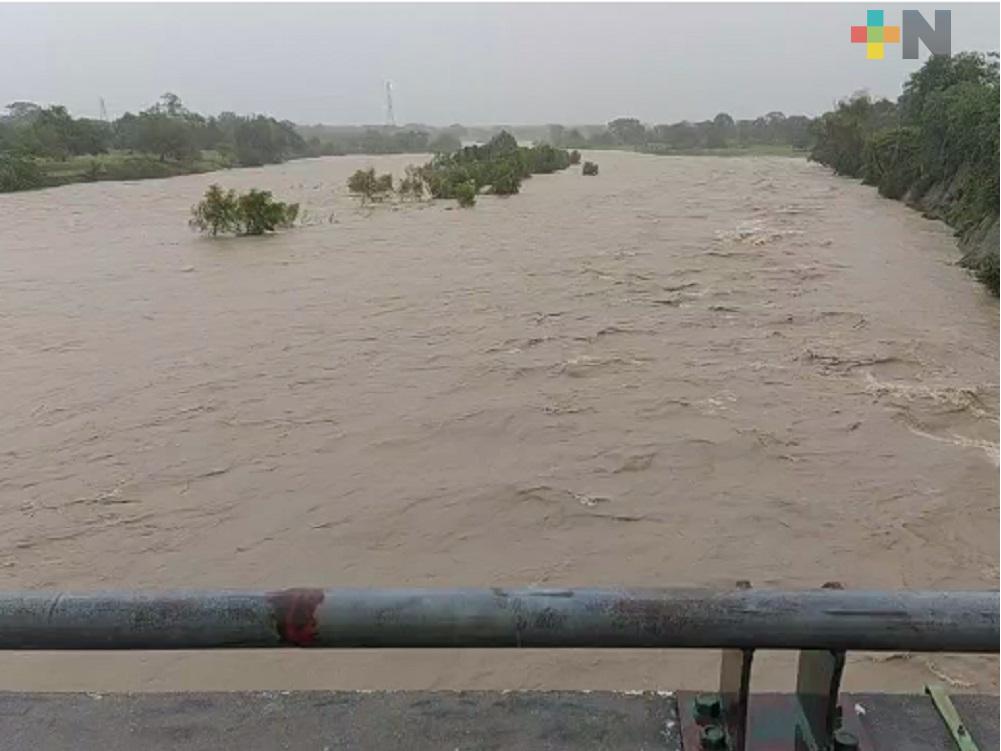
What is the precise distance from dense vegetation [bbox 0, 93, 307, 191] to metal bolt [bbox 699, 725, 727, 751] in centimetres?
3874

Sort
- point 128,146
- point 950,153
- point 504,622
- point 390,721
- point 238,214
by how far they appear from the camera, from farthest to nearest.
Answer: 1. point 128,146
2. point 950,153
3. point 238,214
4. point 390,721
5. point 504,622

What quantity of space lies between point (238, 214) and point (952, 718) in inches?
771

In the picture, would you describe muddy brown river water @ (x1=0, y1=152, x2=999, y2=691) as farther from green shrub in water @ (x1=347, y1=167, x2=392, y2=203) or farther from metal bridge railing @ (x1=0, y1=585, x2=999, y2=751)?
green shrub in water @ (x1=347, y1=167, x2=392, y2=203)

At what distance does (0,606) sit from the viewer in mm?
1161

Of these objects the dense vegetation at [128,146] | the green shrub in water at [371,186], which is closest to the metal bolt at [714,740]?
the green shrub in water at [371,186]

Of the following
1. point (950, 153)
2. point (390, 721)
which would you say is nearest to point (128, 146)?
point (950, 153)

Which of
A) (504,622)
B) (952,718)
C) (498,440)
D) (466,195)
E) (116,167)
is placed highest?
(116,167)

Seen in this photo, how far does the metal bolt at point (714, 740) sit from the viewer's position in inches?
51.9

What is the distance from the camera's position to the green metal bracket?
1.32 metres

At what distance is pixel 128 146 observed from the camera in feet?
174

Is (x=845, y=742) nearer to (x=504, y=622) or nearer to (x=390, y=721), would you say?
(x=504, y=622)

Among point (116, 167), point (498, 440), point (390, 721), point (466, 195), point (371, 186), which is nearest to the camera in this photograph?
point (390, 721)

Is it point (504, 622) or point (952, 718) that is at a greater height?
point (504, 622)

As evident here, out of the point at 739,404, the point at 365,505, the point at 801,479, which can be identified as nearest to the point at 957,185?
the point at 739,404
